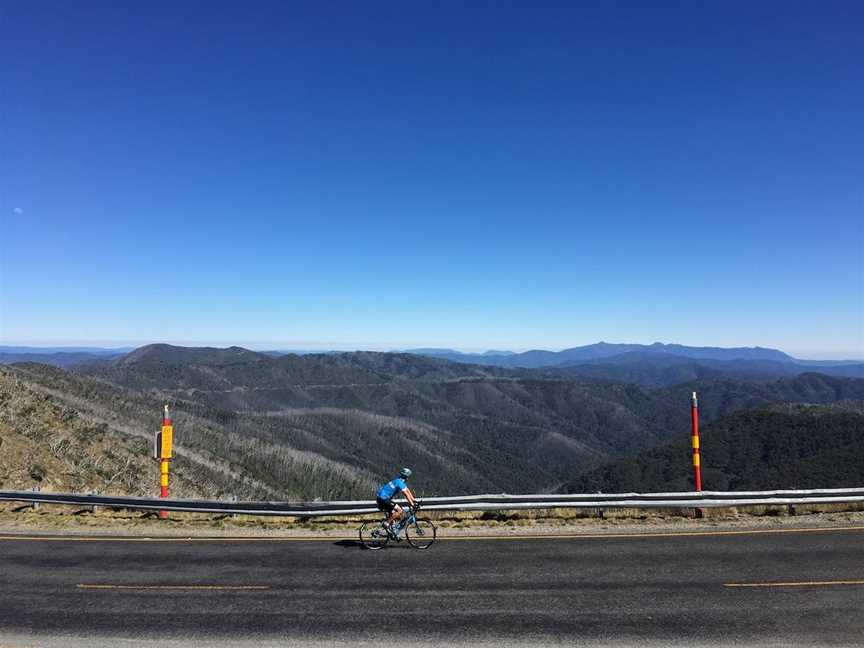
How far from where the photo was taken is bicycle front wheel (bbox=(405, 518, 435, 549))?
40.6ft

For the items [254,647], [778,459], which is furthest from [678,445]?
[254,647]

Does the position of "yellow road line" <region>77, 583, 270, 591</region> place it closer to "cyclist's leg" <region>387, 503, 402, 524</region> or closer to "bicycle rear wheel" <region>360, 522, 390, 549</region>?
"bicycle rear wheel" <region>360, 522, 390, 549</region>

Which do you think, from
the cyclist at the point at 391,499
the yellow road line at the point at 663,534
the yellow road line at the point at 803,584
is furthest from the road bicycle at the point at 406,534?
the yellow road line at the point at 803,584

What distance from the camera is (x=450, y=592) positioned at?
371 inches

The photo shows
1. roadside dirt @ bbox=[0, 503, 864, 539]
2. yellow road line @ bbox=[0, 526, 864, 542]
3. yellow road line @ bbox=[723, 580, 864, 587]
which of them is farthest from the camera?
roadside dirt @ bbox=[0, 503, 864, 539]

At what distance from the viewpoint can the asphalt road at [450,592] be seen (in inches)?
312

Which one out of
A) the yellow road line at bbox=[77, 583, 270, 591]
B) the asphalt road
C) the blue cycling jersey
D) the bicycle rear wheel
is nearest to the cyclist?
the blue cycling jersey

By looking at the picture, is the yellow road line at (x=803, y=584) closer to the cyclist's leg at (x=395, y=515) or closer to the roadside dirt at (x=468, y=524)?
the roadside dirt at (x=468, y=524)

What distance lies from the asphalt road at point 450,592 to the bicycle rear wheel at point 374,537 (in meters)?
0.36

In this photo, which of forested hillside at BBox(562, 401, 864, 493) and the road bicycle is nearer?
the road bicycle

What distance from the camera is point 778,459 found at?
465 feet

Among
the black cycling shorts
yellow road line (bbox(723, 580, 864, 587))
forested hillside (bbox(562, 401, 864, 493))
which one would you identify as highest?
the black cycling shorts

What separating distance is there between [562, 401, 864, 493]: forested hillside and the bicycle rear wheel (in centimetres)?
12148

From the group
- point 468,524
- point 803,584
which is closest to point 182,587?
point 468,524
